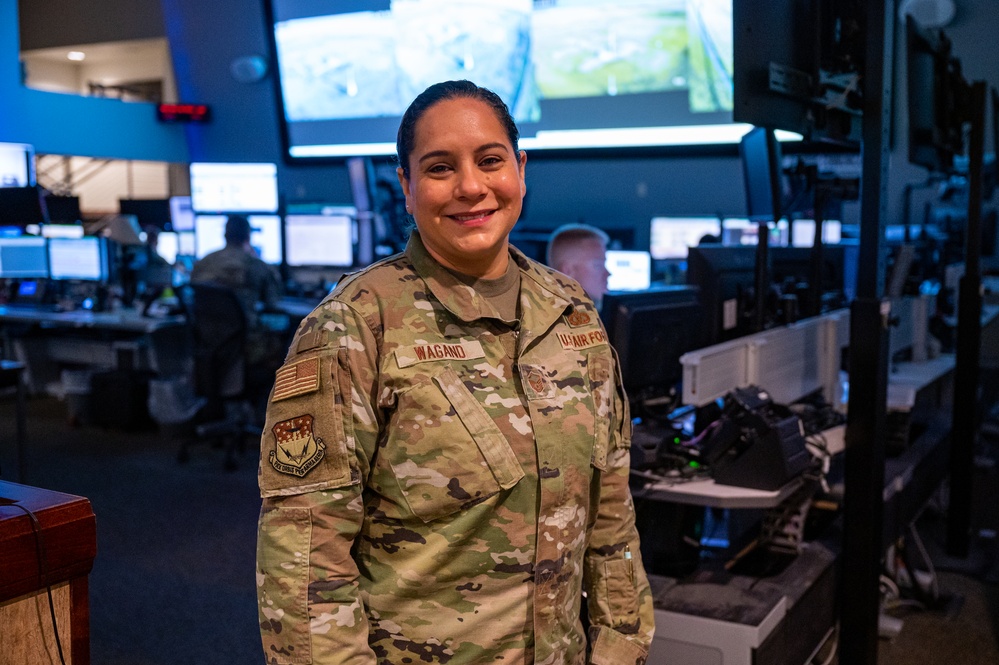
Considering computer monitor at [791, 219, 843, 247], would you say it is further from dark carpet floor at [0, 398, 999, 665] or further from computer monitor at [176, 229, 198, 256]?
computer monitor at [176, 229, 198, 256]

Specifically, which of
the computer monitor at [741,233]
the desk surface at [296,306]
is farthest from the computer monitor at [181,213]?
the computer monitor at [741,233]

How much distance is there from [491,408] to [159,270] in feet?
18.7

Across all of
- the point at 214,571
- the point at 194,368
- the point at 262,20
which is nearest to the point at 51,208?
the point at 214,571

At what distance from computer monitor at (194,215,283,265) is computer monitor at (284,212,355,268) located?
9cm

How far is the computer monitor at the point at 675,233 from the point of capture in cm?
604

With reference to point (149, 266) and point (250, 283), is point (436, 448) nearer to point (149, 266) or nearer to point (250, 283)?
point (250, 283)

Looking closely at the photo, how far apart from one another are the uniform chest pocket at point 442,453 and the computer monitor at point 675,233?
4.96 m

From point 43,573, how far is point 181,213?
21.0 ft

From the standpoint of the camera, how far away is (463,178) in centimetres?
121

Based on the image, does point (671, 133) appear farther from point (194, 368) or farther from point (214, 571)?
point (214, 571)

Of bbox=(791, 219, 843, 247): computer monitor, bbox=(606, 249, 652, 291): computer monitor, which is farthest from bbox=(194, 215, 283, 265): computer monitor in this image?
bbox=(791, 219, 843, 247): computer monitor

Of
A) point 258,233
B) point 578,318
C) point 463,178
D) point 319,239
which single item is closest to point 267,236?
point 258,233

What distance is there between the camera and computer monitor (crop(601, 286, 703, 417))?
2.18 m

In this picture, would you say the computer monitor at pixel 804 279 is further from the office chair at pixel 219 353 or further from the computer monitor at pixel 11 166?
the computer monitor at pixel 11 166
